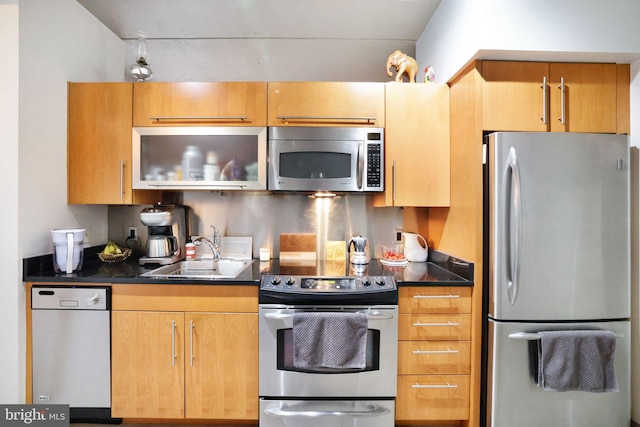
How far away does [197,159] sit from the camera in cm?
213

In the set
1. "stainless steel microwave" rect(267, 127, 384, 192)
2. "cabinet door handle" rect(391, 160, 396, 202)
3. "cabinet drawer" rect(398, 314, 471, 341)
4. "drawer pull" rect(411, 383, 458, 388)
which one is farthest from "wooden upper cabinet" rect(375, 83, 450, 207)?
"drawer pull" rect(411, 383, 458, 388)

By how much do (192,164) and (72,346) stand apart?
49.1 inches

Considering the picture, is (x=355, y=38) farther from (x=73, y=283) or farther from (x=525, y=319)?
(x=73, y=283)

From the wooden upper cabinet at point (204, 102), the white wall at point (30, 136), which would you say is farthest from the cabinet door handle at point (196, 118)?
the white wall at point (30, 136)

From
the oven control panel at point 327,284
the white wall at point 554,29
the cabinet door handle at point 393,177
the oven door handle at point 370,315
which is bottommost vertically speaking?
the oven door handle at point 370,315

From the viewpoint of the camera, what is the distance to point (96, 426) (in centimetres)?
186

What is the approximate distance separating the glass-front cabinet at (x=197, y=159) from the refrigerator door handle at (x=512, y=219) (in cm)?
141

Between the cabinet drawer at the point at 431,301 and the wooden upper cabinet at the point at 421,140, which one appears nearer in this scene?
the cabinet drawer at the point at 431,301

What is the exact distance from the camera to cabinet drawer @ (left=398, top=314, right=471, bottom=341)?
1801 millimetres

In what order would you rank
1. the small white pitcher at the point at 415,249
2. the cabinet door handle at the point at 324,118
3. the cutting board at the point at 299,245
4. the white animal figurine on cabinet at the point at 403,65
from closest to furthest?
the cabinet door handle at the point at 324,118, the white animal figurine on cabinet at the point at 403,65, the small white pitcher at the point at 415,249, the cutting board at the point at 299,245

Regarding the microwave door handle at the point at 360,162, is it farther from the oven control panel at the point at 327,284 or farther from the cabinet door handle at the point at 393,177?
the oven control panel at the point at 327,284

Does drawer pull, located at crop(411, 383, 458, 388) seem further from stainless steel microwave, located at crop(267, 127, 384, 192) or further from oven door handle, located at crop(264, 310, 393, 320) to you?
stainless steel microwave, located at crop(267, 127, 384, 192)

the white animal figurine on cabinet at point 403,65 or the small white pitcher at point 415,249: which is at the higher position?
the white animal figurine on cabinet at point 403,65

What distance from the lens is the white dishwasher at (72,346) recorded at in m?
1.80
